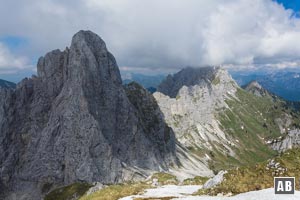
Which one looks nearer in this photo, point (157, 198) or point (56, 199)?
point (157, 198)

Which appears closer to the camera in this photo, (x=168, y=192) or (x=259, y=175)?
(x=259, y=175)

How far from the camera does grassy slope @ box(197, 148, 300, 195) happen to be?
39.4 meters

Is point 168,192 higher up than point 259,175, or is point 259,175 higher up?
point 259,175

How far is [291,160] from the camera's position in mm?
42375

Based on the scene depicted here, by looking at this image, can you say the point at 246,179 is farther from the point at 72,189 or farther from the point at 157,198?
the point at 72,189

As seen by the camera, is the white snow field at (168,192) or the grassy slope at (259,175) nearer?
the grassy slope at (259,175)

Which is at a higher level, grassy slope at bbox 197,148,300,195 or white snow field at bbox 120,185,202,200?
grassy slope at bbox 197,148,300,195

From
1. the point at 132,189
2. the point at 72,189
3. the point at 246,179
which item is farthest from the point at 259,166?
the point at 72,189

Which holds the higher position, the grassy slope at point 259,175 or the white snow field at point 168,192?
the grassy slope at point 259,175

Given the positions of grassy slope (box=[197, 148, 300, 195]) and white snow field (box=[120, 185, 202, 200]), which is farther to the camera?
white snow field (box=[120, 185, 202, 200])

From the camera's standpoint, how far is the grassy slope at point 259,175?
39.4m

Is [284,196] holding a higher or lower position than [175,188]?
higher

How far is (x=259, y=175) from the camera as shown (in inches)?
1628

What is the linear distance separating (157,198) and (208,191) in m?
5.81
